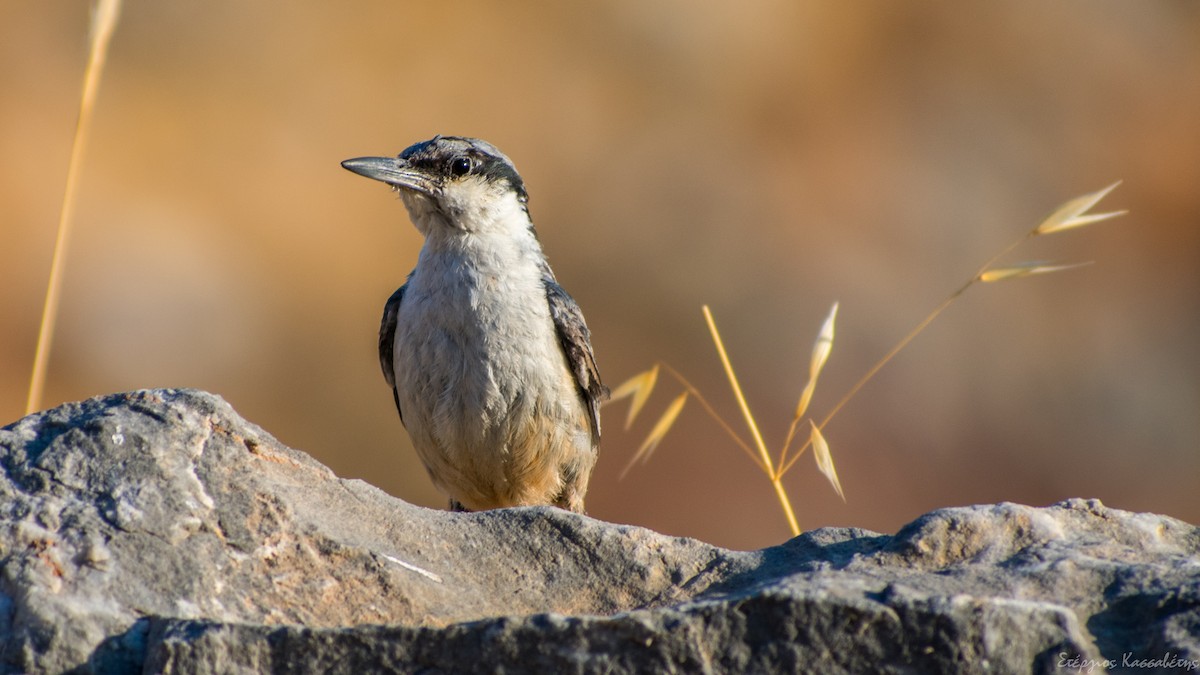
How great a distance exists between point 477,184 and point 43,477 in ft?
10.6

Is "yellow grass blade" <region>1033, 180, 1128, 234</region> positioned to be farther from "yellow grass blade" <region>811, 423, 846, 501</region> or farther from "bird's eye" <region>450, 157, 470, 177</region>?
"bird's eye" <region>450, 157, 470, 177</region>

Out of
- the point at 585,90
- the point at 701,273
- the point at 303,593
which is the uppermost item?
the point at 585,90

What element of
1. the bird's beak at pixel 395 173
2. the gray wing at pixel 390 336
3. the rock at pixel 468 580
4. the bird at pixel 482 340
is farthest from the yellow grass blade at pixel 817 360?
the gray wing at pixel 390 336

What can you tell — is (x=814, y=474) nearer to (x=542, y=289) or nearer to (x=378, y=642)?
(x=542, y=289)

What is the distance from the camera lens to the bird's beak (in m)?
5.60

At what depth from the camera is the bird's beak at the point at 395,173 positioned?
5.60m

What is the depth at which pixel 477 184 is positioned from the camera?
234 inches

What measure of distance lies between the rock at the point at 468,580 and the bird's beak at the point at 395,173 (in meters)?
2.40

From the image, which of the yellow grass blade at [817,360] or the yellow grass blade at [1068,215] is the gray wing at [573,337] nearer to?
the yellow grass blade at [817,360]

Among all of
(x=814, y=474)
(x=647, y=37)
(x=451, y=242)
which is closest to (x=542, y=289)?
(x=451, y=242)

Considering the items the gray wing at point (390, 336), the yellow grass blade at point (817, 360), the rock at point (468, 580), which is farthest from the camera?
the gray wing at point (390, 336)

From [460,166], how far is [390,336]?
0.91 metres

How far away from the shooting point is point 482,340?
5.61m

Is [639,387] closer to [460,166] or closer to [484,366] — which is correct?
[484,366]
